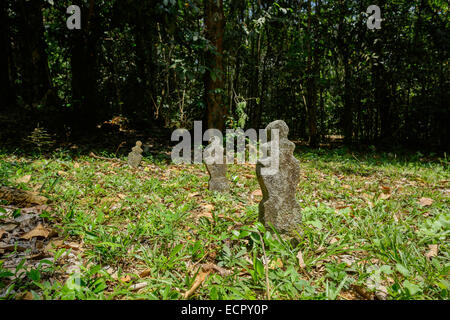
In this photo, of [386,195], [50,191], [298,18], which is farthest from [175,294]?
[298,18]

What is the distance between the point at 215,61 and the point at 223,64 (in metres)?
1.33

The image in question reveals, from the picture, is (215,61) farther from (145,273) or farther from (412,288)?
(412,288)

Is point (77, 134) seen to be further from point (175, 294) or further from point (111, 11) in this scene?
point (175, 294)

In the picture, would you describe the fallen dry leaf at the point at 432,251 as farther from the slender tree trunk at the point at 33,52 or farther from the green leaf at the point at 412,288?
the slender tree trunk at the point at 33,52

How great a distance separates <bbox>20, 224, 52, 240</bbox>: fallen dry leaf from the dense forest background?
3.75 meters

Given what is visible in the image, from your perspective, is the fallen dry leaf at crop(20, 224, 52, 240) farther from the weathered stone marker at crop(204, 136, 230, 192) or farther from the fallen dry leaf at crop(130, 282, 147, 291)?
the weathered stone marker at crop(204, 136, 230, 192)

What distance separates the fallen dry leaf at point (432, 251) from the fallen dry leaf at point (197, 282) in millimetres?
1910

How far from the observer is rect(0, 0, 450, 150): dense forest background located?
6434 mm

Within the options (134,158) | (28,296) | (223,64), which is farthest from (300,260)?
(223,64)

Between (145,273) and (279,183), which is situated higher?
(279,183)

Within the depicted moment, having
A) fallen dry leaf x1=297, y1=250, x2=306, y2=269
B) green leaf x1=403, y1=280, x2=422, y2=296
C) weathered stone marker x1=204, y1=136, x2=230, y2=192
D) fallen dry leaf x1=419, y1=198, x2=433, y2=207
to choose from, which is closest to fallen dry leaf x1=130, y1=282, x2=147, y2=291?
fallen dry leaf x1=297, y1=250, x2=306, y2=269

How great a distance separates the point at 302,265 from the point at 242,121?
5.19 m

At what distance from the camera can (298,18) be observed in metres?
8.68

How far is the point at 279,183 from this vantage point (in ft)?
8.25
